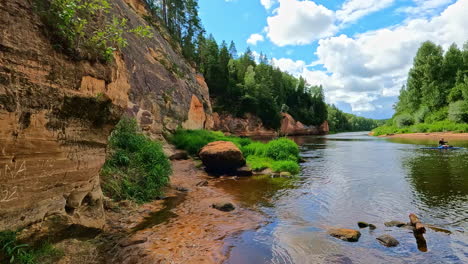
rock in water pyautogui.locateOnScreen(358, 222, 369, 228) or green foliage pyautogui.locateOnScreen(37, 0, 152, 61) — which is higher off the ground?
green foliage pyautogui.locateOnScreen(37, 0, 152, 61)

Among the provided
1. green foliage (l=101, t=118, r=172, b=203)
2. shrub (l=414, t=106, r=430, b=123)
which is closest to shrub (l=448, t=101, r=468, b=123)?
shrub (l=414, t=106, r=430, b=123)

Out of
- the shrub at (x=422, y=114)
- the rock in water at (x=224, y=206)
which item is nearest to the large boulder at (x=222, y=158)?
the rock in water at (x=224, y=206)

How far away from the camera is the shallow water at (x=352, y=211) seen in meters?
6.05

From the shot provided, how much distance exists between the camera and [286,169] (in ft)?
54.8

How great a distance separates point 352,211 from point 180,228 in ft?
19.5

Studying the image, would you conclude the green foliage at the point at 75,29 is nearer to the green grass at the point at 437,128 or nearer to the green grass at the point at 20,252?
the green grass at the point at 20,252

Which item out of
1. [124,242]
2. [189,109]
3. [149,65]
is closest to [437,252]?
[124,242]

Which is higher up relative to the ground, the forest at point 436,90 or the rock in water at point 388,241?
the forest at point 436,90

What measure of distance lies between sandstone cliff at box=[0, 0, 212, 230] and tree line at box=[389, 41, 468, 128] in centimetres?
6349

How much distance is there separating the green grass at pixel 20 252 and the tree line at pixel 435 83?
212 feet

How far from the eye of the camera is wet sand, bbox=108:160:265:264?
5.74m

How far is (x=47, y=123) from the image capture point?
4.65 m

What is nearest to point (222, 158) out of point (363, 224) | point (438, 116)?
point (363, 224)

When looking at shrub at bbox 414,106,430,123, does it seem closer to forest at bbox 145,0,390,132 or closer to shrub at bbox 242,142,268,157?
forest at bbox 145,0,390,132
